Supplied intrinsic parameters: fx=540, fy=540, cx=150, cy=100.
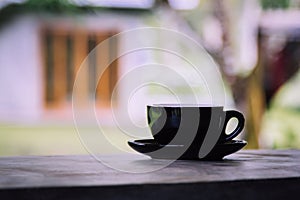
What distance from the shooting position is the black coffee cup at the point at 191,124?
904 millimetres

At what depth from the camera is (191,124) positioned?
0.91m

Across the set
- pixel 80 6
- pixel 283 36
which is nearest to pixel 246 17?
pixel 283 36

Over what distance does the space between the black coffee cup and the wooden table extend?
0.05 metres

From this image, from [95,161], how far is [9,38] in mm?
3259

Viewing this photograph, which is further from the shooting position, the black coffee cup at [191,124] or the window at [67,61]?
the window at [67,61]

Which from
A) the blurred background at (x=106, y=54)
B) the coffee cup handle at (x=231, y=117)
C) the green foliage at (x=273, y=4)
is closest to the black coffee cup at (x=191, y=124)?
the coffee cup handle at (x=231, y=117)

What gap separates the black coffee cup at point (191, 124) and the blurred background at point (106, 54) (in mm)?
2702

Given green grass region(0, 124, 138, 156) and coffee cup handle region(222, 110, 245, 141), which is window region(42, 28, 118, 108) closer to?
green grass region(0, 124, 138, 156)

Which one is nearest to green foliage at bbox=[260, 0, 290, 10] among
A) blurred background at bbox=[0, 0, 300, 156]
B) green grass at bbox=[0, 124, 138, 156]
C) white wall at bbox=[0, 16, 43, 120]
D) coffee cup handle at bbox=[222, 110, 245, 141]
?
blurred background at bbox=[0, 0, 300, 156]

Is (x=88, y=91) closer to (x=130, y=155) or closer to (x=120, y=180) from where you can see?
(x=130, y=155)

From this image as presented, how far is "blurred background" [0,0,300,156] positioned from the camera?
12.2 feet

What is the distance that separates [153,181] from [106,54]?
3.33 m

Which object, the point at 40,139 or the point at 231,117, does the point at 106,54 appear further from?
the point at 231,117

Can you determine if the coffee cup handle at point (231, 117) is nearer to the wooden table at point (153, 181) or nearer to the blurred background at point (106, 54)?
the wooden table at point (153, 181)
